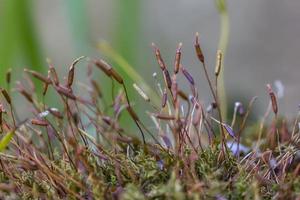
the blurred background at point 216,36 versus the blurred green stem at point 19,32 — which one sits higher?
the blurred background at point 216,36

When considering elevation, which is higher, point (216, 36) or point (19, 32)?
point (216, 36)

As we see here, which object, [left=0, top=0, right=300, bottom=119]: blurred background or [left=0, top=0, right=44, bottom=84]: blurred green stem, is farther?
[left=0, top=0, right=300, bottom=119]: blurred background

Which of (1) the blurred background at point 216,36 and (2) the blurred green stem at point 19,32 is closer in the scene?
(2) the blurred green stem at point 19,32

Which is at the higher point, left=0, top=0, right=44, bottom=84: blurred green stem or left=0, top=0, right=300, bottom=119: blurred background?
left=0, top=0, right=300, bottom=119: blurred background

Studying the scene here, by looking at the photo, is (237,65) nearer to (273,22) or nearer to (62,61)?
(273,22)

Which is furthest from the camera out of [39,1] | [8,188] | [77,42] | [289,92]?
[39,1]

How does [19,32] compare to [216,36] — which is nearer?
[19,32]

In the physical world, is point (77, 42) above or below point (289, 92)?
below

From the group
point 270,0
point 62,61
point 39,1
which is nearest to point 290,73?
point 270,0

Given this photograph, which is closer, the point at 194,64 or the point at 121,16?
the point at 121,16

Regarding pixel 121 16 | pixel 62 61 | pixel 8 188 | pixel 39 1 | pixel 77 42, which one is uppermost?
pixel 39 1

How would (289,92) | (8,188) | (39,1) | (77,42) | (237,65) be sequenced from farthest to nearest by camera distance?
(39,1)
(237,65)
(289,92)
(77,42)
(8,188)
